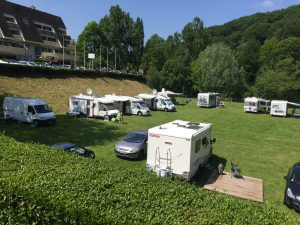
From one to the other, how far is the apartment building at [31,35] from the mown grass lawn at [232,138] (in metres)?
34.0

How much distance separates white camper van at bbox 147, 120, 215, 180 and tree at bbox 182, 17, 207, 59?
81502 millimetres

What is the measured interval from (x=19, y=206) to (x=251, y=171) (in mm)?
14020

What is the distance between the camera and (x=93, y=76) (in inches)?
2196

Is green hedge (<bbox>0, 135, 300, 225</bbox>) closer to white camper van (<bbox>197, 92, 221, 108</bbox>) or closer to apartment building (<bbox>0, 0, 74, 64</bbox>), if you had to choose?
white camper van (<bbox>197, 92, 221, 108</bbox>)

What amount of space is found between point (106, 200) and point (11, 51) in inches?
2378

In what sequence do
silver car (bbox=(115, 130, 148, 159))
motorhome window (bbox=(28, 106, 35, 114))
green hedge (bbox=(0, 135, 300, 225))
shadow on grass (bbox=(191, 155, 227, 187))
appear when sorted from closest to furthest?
green hedge (bbox=(0, 135, 300, 225)), shadow on grass (bbox=(191, 155, 227, 187)), silver car (bbox=(115, 130, 148, 159)), motorhome window (bbox=(28, 106, 35, 114))

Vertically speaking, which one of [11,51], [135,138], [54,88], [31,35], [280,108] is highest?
[31,35]

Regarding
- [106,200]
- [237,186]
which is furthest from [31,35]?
[106,200]

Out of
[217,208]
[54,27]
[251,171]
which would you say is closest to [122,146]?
[251,171]

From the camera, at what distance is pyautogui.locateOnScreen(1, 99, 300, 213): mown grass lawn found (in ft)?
59.8

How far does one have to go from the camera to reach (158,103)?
45.2 metres

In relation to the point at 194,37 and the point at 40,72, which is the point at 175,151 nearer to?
the point at 40,72

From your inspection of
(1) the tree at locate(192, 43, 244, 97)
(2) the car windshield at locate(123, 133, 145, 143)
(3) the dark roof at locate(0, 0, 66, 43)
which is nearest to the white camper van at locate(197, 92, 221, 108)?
(1) the tree at locate(192, 43, 244, 97)

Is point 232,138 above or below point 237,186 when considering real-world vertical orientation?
above
